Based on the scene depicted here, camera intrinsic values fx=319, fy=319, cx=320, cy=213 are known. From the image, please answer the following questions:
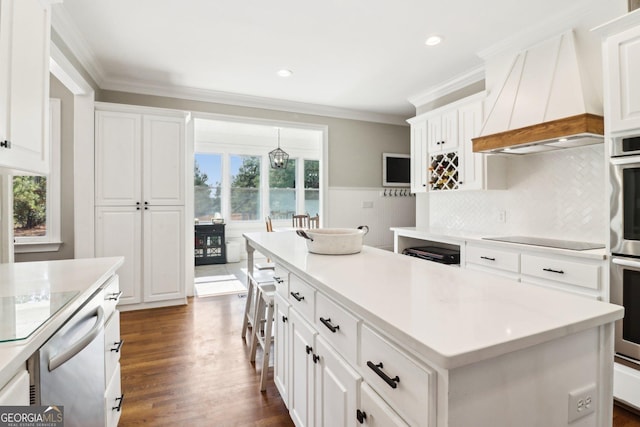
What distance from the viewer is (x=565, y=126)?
2158 millimetres

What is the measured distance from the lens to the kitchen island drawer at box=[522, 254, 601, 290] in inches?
77.4

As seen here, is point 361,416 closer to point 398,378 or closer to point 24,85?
point 398,378

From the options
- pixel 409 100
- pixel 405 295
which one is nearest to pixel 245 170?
pixel 409 100

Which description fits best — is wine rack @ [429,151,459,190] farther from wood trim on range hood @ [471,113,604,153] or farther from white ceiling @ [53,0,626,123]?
white ceiling @ [53,0,626,123]

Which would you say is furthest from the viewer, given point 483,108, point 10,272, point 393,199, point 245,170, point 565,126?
point 245,170

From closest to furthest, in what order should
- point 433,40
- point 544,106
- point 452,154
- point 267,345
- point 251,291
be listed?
point 267,345 < point 544,106 < point 251,291 < point 433,40 < point 452,154

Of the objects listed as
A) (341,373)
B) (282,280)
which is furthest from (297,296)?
(341,373)

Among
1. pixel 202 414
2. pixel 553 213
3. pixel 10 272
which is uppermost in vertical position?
pixel 553 213

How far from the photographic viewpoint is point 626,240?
179 centimetres

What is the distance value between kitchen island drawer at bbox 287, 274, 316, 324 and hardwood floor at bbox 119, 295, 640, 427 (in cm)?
76

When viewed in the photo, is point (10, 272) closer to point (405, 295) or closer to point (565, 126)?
point (405, 295)

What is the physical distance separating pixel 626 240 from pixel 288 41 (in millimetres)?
2836

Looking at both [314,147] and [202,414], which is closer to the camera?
[202,414]

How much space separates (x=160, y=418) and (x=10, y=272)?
107 centimetres
